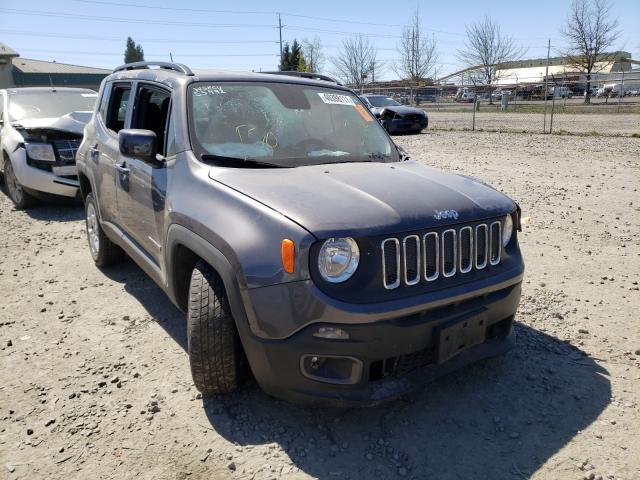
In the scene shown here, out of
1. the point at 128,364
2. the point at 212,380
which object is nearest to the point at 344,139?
the point at 212,380

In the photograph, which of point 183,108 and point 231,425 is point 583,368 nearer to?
point 231,425

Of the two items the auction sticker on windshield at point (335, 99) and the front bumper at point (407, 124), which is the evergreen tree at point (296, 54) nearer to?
the front bumper at point (407, 124)

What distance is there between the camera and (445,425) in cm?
281

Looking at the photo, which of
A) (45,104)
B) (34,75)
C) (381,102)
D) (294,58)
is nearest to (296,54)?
(294,58)

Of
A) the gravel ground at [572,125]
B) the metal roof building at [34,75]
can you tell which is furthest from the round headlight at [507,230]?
the metal roof building at [34,75]

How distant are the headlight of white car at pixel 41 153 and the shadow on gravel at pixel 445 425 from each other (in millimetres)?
6046

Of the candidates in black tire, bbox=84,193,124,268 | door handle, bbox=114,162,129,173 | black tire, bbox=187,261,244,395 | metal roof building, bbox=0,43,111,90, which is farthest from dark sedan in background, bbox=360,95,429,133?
metal roof building, bbox=0,43,111,90

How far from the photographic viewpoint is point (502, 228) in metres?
3.05

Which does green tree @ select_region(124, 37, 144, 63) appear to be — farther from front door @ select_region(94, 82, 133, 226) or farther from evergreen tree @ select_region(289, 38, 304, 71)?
front door @ select_region(94, 82, 133, 226)

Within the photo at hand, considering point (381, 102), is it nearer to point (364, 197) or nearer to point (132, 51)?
point (364, 197)

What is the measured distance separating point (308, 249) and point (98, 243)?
3.55 metres

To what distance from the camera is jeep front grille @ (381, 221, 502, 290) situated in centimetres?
255

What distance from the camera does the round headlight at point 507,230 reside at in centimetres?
313

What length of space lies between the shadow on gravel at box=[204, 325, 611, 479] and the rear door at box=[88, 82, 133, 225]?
223 centimetres
